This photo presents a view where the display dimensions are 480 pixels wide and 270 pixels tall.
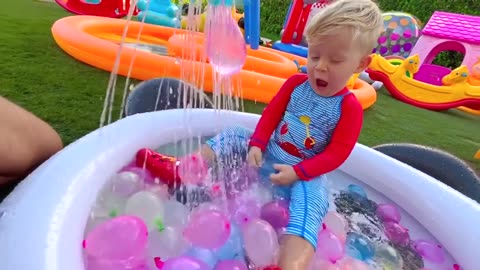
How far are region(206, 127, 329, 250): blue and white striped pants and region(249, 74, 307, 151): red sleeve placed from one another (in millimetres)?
70

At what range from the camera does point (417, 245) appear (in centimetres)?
156

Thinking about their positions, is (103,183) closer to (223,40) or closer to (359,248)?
(223,40)

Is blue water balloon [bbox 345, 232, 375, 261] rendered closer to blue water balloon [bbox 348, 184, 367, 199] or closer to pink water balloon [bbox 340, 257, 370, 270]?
pink water balloon [bbox 340, 257, 370, 270]

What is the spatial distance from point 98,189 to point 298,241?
23.6 inches

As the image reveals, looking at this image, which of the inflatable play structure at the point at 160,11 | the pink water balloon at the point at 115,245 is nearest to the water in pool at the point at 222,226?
the pink water balloon at the point at 115,245

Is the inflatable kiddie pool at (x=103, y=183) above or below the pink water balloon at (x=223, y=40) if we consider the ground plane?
below

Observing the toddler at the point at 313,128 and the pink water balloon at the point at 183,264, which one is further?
the toddler at the point at 313,128

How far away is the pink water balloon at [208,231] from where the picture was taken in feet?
4.11

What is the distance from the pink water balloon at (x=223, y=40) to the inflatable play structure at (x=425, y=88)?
3.83m

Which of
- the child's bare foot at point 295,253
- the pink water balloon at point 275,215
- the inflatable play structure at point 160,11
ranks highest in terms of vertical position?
the child's bare foot at point 295,253

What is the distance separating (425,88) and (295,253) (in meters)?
4.43

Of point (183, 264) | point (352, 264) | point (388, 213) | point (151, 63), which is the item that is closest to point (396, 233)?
point (388, 213)

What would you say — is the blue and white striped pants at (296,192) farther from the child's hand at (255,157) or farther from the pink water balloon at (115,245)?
the pink water balloon at (115,245)

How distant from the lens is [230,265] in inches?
47.8
